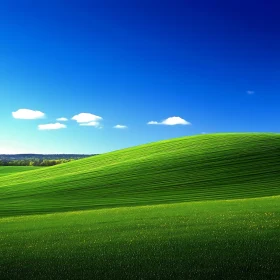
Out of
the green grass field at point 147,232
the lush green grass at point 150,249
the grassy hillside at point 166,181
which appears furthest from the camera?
the grassy hillside at point 166,181

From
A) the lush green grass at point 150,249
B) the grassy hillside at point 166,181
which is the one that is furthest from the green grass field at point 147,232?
the grassy hillside at point 166,181

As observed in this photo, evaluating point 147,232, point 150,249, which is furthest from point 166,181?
point 150,249

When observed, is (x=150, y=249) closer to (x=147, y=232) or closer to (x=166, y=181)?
(x=147, y=232)

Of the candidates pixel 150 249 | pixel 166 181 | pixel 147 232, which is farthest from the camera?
pixel 166 181

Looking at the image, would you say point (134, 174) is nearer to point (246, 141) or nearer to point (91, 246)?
point (246, 141)

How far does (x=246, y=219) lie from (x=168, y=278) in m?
12.7

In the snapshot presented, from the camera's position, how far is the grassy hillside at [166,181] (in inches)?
1921

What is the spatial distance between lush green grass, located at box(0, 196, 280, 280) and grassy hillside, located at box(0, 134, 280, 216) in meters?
21.2

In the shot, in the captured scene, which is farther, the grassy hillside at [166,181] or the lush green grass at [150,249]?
the grassy hillside at [166,181]

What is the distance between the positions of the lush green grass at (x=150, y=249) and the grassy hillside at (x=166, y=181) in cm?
2123

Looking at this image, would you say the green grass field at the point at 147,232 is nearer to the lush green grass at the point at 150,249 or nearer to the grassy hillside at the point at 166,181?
the lush green grass at the point at 150,249

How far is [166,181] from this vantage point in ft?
190

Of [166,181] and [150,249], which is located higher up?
[166,181]

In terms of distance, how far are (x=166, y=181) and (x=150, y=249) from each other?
1601 inches
